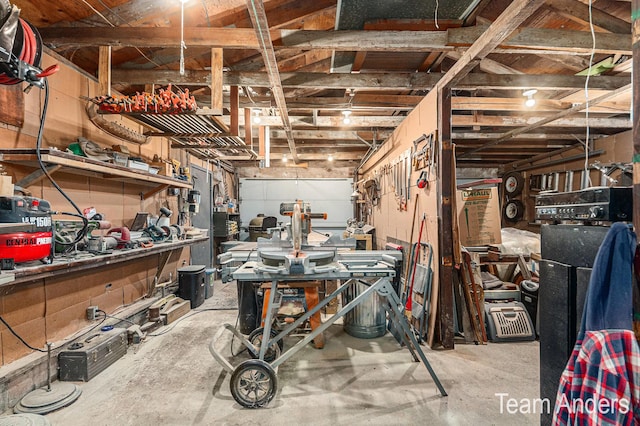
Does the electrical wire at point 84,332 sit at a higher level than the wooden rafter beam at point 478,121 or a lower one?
lower

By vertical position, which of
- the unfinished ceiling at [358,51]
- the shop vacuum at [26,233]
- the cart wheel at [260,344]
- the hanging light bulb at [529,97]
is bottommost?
the cart wheel at [260,344]

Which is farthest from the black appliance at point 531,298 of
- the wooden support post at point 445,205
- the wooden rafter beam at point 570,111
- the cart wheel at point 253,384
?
the cart wheel at point 253,384

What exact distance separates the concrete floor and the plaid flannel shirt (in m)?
1.13

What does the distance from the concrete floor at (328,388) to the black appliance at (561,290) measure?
2.53ft

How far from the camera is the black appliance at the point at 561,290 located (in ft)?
4.21

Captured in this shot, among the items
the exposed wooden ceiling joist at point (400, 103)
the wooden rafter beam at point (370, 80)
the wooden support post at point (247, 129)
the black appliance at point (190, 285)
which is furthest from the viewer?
the black appliance at point (190, 285)

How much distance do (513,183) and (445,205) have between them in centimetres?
593

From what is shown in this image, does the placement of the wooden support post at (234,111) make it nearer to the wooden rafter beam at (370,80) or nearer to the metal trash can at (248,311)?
the wooden rafter beam at (370,80)

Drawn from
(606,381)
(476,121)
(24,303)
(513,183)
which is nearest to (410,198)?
(476,121)

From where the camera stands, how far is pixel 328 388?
2.24 meters

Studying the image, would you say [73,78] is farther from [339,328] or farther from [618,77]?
[618,77]

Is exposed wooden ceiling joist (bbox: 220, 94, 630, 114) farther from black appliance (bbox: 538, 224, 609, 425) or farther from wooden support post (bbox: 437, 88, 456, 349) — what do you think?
black appliance (bbox: 538, 224, 609, 425)

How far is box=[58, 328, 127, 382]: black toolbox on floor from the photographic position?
2.32 meters

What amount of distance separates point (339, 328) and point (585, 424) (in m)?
2.61
